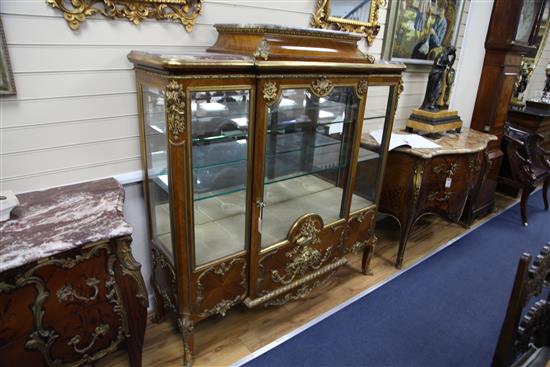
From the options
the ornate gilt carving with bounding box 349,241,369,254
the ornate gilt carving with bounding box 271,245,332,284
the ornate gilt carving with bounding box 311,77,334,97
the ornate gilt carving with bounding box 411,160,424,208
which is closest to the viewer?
the ornate gilt carving with bounding box 311,77,334,97

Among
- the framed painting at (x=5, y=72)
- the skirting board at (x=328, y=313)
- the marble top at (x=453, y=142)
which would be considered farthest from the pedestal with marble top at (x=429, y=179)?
the framed painting at (x=5, y=72)

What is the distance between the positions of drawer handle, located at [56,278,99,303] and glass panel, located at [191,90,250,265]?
0.39 m

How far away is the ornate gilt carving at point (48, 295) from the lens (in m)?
1.02

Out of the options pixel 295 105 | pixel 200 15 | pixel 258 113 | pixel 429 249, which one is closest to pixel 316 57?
pixel 295 105

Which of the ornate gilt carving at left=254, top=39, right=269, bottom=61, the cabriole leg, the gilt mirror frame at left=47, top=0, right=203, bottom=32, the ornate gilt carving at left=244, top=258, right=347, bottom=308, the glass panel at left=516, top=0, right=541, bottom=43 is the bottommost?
the cabriole leg

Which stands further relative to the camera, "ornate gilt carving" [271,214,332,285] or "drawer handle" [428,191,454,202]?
"drawer handle" [428,191,454,202]

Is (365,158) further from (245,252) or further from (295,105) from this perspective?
(245,252)

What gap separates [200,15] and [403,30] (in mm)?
1448

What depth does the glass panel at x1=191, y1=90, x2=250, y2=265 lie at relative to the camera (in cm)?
133

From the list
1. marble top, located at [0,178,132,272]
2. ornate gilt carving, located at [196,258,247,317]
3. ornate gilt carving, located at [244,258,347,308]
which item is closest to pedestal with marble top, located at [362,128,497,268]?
ornate gilt carving, located at [244,258,347,308]

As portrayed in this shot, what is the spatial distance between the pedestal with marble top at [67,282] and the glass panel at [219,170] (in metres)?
0.32

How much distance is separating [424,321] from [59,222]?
6.06 feet

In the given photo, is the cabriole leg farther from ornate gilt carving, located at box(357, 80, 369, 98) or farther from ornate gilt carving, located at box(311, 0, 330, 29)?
ornate gilt carving, located at box(311, 0, 330, 29)

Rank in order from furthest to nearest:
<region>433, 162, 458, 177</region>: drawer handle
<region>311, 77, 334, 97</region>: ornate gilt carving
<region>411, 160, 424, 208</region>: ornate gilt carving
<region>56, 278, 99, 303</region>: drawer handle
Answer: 1. <region>433, 162, 458, 177</region>: drawer handle
2. <region>411, 160, 424, 208</region>: ornate gilt carving
3. <region>311, 77, 334, 97</region>: ornate gilt carving
4. <region>56, 278, 99, 303</region>: drawer handle
